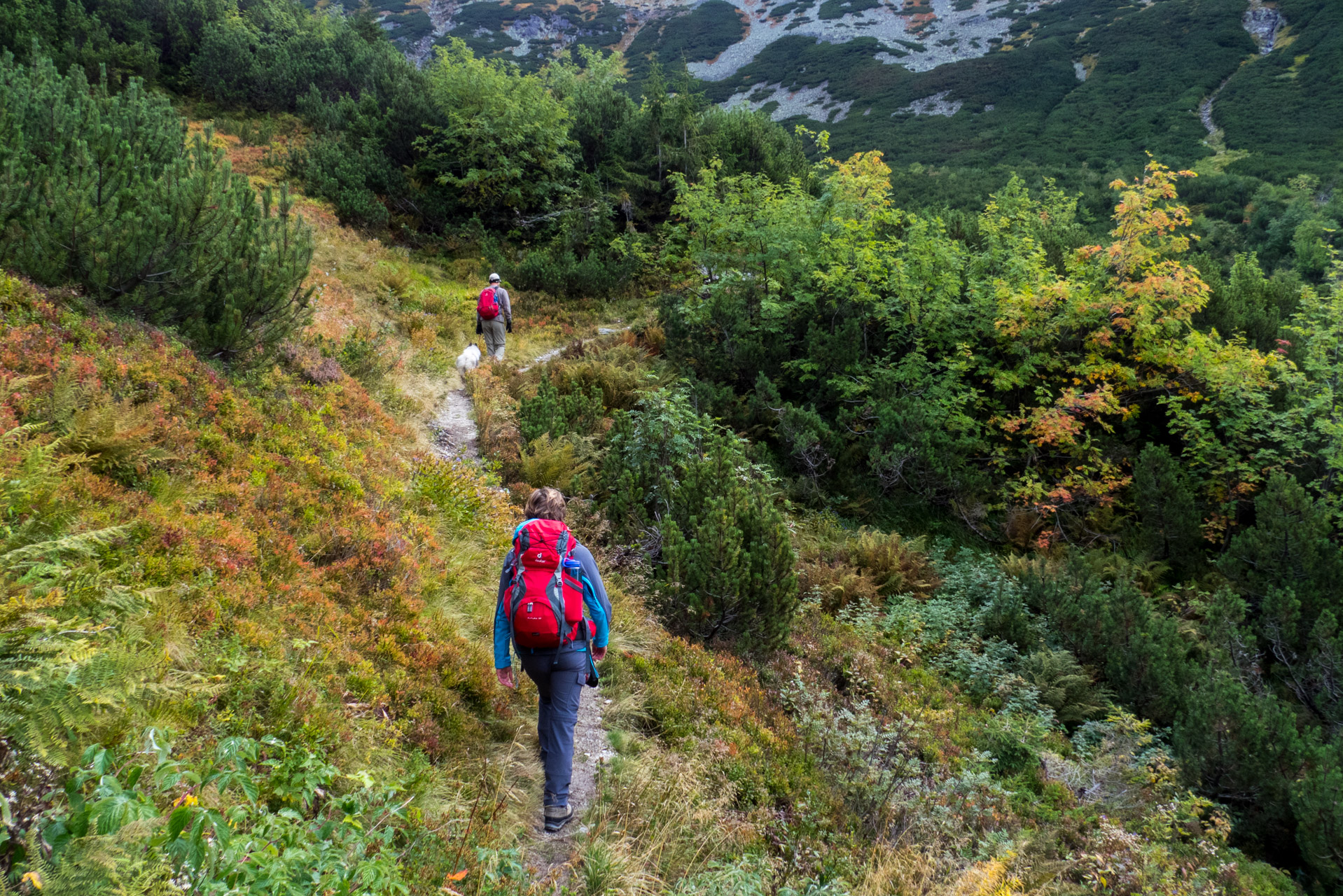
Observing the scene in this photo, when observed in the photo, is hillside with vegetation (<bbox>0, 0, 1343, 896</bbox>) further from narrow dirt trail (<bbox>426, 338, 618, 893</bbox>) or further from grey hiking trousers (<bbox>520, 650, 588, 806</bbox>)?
grey hiking trousers (<bbox>520, 650, 588, 806</bbox>)

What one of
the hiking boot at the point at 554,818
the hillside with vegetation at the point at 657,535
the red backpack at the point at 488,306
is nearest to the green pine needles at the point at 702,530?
the hillside with vegetation at the point at 657,535

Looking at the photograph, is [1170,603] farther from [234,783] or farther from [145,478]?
[145,478]

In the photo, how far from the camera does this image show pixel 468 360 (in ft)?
36.8

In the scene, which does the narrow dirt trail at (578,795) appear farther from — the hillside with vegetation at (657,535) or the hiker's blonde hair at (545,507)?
Answer: the hiker's blonde hair at (545,507)

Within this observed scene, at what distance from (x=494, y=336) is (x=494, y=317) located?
427 millimetres

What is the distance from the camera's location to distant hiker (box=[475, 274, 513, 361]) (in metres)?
10.8

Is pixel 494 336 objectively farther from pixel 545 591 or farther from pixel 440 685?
pixel 545 591

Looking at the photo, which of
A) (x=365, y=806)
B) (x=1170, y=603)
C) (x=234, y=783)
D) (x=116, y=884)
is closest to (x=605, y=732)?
(x=365, y=806)

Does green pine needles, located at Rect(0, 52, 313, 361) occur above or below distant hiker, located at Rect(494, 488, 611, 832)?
above

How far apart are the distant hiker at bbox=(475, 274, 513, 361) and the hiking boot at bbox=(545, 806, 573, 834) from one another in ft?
27.8

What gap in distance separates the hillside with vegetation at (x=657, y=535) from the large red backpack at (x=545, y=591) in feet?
2.93

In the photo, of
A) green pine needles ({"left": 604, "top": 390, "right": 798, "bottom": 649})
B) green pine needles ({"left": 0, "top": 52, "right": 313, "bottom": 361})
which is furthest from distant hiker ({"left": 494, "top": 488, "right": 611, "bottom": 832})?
green pine needles ({"left": 0, "top": 52, "right": 313, "bottom": 361})

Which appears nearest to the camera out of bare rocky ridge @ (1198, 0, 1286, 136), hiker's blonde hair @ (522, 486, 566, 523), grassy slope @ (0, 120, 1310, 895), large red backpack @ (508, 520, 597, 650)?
grassy slope @ (0, 120, 1310, 895)

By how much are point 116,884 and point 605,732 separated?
3.23m
